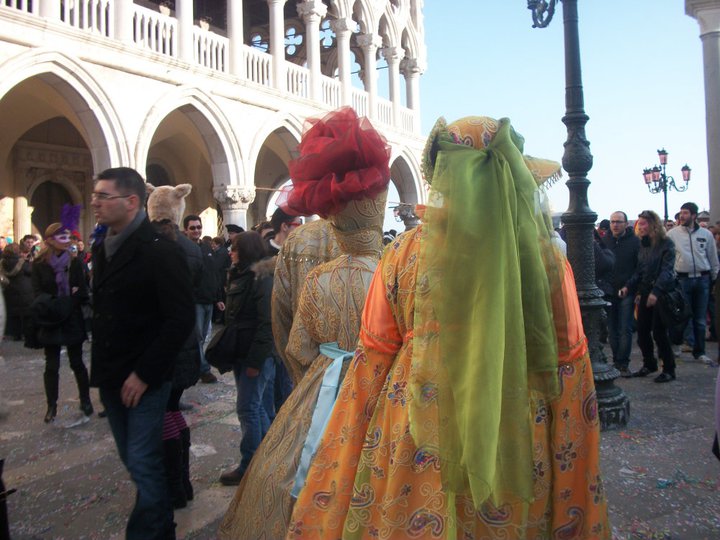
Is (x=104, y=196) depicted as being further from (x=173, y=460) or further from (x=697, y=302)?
(x=697, y=302)

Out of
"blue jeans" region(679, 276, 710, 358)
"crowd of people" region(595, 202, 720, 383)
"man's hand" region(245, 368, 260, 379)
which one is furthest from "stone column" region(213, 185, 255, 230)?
"man's hand" region(245, 368, 260, 379)

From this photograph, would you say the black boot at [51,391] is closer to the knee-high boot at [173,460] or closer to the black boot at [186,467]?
the black boot at [186,467]

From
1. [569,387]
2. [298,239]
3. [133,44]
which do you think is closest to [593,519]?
[569,387]

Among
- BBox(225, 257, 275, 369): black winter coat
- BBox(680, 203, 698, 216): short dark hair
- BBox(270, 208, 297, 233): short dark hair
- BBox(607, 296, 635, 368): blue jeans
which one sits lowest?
BBox(607, 296, 635, 368): blue jeans

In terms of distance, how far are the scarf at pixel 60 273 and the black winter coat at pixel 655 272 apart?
5.50 m

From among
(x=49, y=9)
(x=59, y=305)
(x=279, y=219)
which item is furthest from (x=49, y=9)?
(x=279, y=219)

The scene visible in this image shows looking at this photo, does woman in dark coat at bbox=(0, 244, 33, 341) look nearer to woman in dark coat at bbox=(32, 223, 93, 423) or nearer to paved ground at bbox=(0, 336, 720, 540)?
paved ground at bbox=(0, 336, 720, 540)

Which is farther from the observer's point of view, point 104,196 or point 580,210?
point 580,210

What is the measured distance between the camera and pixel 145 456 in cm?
235

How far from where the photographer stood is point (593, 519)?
1436 mm

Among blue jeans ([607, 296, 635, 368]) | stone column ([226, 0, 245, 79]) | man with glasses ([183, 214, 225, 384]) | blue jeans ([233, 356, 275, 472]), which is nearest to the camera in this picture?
blue jeans ([233, 356, 275, 472])

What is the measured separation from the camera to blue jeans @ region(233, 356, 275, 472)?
10.8ft

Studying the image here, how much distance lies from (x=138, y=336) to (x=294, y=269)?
739mm

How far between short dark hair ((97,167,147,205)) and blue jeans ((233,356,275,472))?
1268 mm
